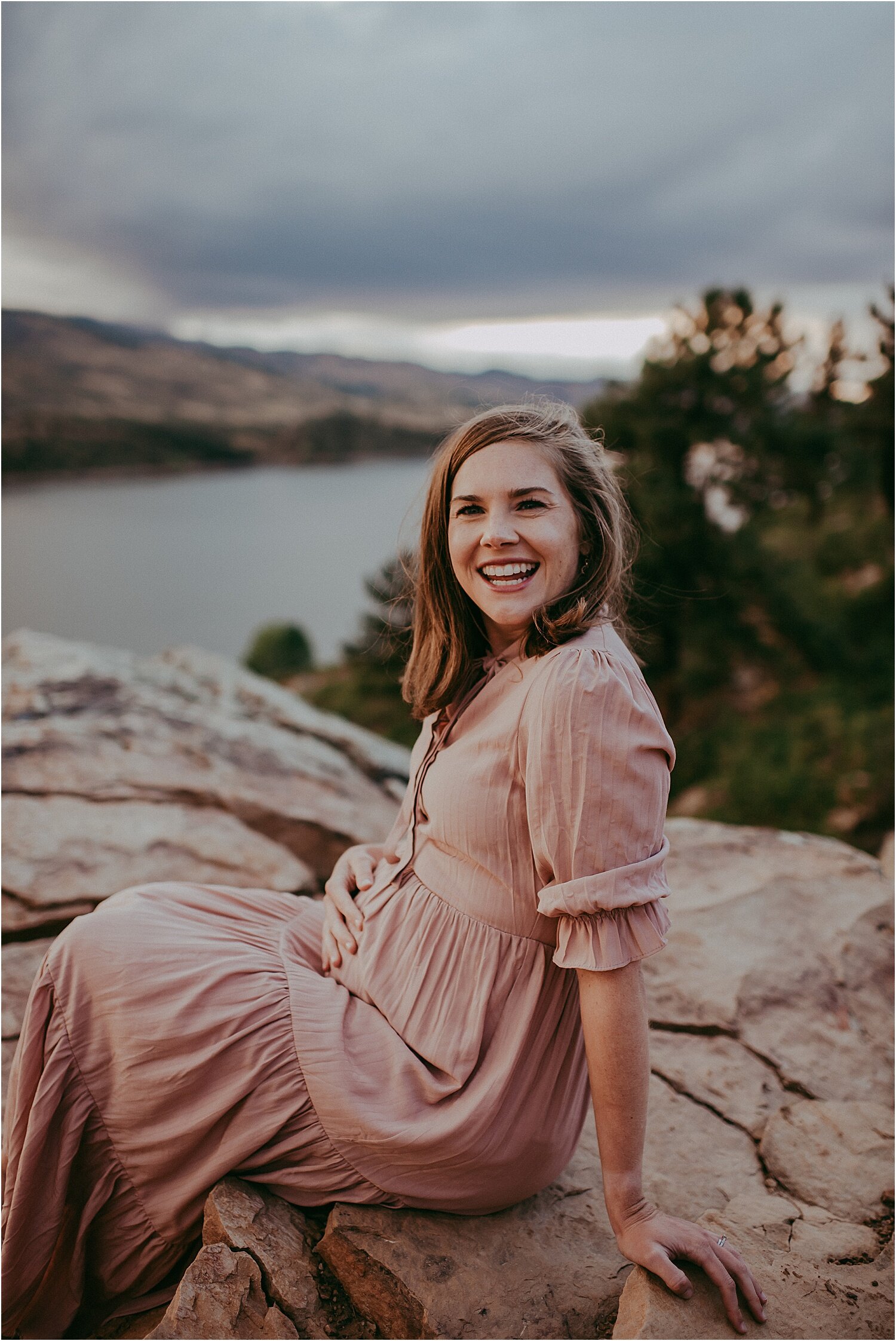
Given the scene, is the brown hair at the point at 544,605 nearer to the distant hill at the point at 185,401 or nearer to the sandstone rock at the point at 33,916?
the sandstone rock at the point at 33,916

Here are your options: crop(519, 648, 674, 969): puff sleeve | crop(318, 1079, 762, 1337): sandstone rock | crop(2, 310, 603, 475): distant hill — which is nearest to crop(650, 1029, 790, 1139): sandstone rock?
crop(318, 1079, 762, 1337): sandstone rock

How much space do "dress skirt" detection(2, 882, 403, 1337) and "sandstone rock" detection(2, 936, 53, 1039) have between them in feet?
2.08

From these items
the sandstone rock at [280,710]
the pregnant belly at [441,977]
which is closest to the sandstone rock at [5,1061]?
the pregnant belly at [441,977]

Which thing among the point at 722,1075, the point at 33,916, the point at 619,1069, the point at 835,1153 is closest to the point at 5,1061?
the point at 33,916

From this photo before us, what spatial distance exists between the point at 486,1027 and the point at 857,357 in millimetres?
6137

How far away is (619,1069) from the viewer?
3.88 feet

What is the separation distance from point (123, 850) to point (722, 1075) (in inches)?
75.3

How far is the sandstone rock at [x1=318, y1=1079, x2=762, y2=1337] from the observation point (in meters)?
1.28

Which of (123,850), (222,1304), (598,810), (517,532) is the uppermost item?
(517,532)

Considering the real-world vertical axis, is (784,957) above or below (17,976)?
below

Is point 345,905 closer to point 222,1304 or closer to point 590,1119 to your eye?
point 222,1304

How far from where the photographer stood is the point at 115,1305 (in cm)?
146

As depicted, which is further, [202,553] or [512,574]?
[202,553]

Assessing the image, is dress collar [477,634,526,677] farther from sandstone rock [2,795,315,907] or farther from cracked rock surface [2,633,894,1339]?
sandstone rock [2,795,315,907]
